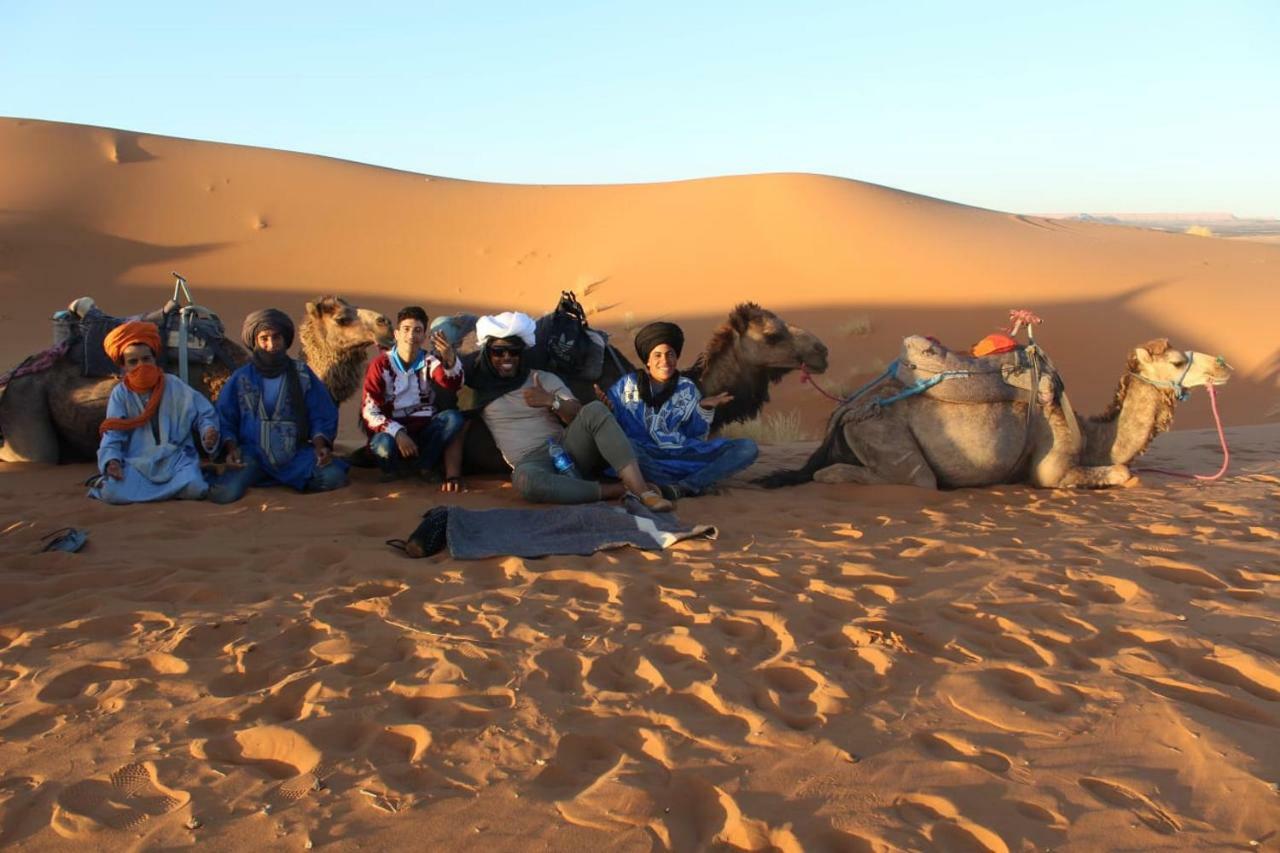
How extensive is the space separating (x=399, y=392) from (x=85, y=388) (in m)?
2.15

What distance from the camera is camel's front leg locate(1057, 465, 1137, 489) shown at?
253 inches

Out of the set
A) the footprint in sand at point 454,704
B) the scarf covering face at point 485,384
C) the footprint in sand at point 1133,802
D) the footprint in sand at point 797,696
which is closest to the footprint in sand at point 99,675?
the footprint in sand at point 454,704

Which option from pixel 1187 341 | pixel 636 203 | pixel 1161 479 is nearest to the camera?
pixel 1161 479

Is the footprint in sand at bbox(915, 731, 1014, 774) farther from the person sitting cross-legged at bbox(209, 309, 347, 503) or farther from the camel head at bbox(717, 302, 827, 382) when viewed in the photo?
the camel head at bbox(717, 302, 827, 382)

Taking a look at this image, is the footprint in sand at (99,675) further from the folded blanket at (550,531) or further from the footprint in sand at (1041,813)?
the footprint in sand at (1041,813)

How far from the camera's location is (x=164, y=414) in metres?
5.96

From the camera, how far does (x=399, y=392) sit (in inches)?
255

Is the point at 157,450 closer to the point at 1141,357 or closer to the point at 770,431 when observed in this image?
the point at 770,431

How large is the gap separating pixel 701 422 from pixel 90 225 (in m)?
21.9

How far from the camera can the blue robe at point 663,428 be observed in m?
6.29

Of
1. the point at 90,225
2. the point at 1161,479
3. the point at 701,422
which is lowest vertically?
the point at 1161,479

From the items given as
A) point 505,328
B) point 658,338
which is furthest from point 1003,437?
point 505,328

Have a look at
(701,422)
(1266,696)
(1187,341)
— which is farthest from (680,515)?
(1187,341)

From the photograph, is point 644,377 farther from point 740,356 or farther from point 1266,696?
point 1266,696
